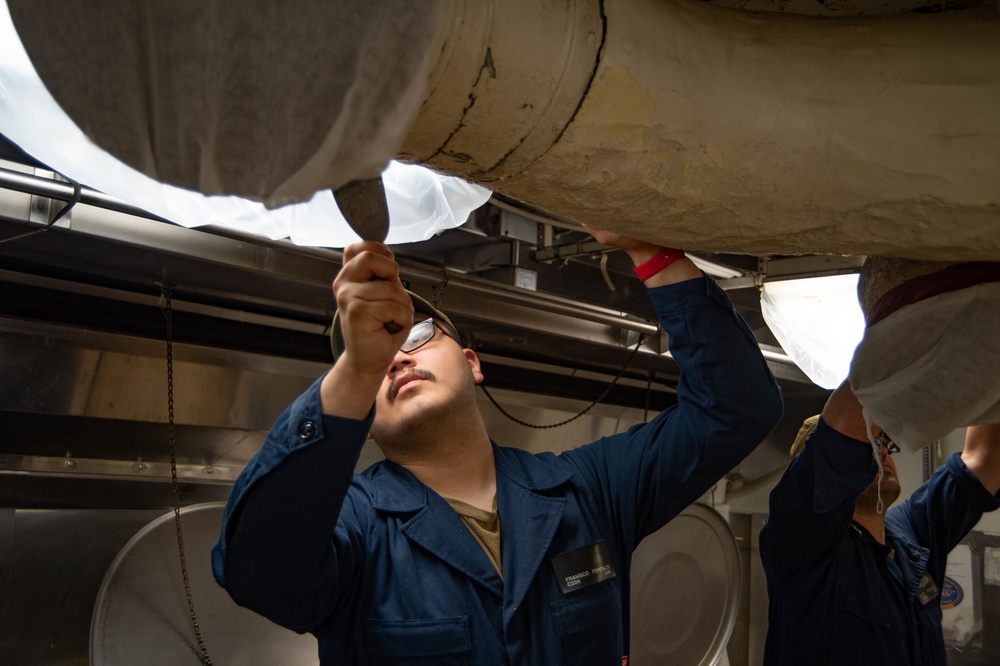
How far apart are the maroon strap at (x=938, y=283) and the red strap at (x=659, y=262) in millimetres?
256

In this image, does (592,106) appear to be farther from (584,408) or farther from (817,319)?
(584,408)

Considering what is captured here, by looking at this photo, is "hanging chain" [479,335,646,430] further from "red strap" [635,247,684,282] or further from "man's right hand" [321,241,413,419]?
"man's right hand" [321,241,413,419]

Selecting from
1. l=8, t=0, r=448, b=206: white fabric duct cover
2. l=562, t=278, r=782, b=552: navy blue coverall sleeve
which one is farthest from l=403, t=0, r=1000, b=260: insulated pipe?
l=562, t=278, r=782, b=552: navy blue coverall sleeve

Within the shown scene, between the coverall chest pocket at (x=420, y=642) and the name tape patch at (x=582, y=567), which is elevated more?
the name tape patch at (x=582, y=567)

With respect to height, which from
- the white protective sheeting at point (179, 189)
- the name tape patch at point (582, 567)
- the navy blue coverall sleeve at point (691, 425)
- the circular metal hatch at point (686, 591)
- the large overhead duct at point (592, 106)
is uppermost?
the white protective sheeting at point (179, 189)

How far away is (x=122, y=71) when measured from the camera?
15.8 inches

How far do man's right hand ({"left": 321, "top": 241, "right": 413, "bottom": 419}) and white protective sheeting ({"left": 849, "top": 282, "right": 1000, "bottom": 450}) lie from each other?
460 millimetres

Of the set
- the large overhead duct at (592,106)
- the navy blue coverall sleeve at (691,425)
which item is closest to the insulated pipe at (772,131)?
the large overhead duct at (592,106)

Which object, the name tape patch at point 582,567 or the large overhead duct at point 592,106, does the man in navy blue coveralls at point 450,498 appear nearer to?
the name tape patch at point 582,567

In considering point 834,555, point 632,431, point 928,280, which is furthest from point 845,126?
point 834,555

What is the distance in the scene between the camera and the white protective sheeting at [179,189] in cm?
78

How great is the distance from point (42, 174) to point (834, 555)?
1.60m

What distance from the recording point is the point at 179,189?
0.74 m

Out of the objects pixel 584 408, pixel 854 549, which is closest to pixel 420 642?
pixel 854 549
